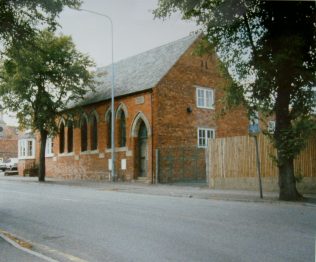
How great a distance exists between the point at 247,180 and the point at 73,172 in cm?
1886

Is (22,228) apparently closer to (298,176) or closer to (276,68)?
(276,68)

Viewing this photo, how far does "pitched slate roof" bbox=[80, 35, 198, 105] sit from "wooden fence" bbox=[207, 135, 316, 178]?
7.57 meters

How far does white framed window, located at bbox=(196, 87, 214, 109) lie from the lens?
29.1 metres

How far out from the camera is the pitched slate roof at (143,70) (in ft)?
90.6

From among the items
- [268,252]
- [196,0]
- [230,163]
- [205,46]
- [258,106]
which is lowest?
[268,252]

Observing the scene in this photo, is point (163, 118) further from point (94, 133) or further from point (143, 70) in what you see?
point (94, 133)

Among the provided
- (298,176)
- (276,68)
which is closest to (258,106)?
(276,68)

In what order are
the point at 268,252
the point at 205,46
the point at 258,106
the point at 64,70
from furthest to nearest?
the point at 64,70, the point at 205,46, the point at 258,106, the point at 268,252

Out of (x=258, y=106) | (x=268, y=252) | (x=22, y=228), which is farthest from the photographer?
(x=258, y=106)

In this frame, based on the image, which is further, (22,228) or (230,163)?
(230,163)

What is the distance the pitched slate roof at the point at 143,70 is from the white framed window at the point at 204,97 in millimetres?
2930

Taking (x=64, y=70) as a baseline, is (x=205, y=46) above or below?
below

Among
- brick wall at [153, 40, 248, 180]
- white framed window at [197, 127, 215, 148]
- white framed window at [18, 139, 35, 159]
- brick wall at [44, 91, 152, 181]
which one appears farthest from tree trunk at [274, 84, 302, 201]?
white framed window at [18, 139, 35, 159]

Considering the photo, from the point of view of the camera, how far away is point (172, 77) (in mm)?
27266
